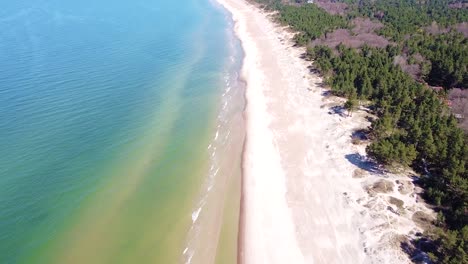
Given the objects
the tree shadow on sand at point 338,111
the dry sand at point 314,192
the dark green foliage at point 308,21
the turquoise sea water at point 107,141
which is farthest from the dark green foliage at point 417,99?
the turquoise sea water at point 107,141

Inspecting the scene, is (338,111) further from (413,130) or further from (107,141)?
(107,141)

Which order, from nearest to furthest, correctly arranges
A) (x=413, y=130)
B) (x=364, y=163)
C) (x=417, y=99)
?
(x=364, y=163) → (x=413, y=130) → (x=417, y=99)

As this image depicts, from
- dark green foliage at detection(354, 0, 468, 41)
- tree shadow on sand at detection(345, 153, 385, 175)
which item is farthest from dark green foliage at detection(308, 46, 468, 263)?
dark green foliage at detection(354, 0, 468, 41)

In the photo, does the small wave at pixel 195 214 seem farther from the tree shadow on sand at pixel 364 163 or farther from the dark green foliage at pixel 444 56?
the dark green foliage at pixel 444 56

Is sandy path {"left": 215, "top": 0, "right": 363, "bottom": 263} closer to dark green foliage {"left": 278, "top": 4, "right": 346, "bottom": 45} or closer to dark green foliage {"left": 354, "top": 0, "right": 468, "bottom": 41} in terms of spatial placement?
dark green foliage {"left": 278, "top": 4, "right": 346, "bottom": 45}

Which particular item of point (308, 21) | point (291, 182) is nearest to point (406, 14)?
point (308, 21)
